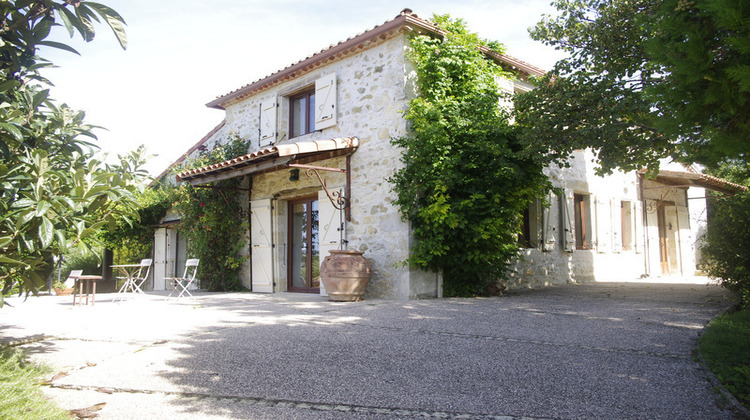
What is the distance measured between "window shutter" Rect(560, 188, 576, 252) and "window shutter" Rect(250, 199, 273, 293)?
5.88 metres

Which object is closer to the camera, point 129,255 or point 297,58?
point 297,58

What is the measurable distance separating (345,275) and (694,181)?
10.5 m

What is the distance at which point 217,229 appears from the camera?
9898 millimetres

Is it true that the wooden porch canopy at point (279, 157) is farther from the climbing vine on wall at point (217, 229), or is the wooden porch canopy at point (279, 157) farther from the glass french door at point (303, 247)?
the glass french door at point (303, 247)

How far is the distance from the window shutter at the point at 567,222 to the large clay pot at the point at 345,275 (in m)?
4.83

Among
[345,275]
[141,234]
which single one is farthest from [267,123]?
[141,234]

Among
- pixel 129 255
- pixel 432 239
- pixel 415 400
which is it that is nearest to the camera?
pixel 415 400

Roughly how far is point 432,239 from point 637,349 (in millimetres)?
3669

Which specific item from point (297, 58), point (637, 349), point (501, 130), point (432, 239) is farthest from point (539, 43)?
point (637, 349)

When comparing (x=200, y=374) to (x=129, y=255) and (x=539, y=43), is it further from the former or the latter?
(x=129, y=255)

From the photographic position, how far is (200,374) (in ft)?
10.4

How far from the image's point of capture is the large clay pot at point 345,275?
7039 mm

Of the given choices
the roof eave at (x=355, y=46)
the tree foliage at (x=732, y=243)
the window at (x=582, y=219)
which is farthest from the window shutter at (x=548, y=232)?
the tree foliage at (x=732, y=243)

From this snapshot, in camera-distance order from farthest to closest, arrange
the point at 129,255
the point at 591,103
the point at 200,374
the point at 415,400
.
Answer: the point at 129,255 → the point at 591,103 → the point at 200,374 → the point at 415,400
